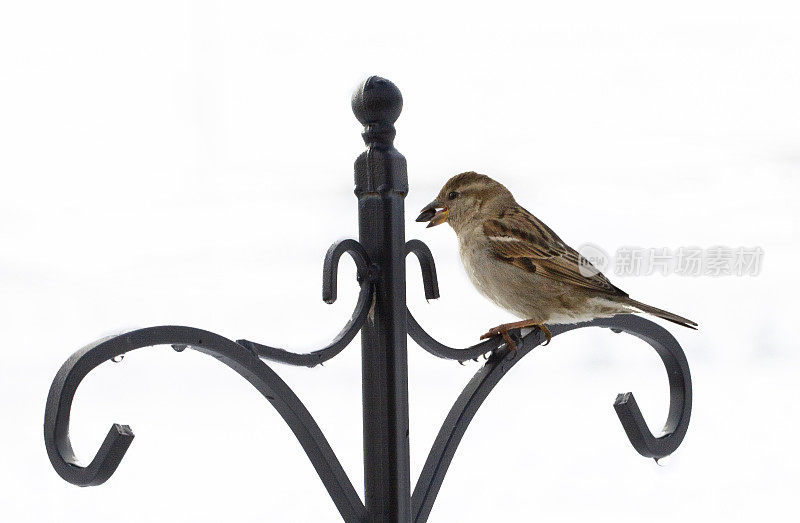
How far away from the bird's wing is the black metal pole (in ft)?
4.32

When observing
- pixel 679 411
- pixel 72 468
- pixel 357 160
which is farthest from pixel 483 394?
pixel 72 468

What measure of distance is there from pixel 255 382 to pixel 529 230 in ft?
5.19

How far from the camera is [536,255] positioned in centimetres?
244

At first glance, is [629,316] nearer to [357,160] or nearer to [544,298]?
[357,160]

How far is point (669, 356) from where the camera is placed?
159 cm

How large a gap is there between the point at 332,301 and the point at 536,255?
147 cm

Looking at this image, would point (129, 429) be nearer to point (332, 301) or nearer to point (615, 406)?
point (332, 301)

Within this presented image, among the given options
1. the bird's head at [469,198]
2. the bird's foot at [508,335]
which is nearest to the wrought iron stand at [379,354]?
the bird's foot at [508,335]

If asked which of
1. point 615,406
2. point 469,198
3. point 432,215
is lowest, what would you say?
point 615,406

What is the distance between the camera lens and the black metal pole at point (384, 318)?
43.2 inches

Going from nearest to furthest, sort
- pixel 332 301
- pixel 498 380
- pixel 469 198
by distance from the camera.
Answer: pixel 332 301 < pixel 498 380 < pixel 469 198

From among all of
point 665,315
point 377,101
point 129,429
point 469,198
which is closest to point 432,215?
point 469,198

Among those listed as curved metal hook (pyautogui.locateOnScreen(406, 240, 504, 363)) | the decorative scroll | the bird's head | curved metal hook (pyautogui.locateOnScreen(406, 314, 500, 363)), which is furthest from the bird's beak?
curved metal hook (pyautogui.locateOnScreen(406, 240, 504, 363))

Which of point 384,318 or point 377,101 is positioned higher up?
point 377,101
